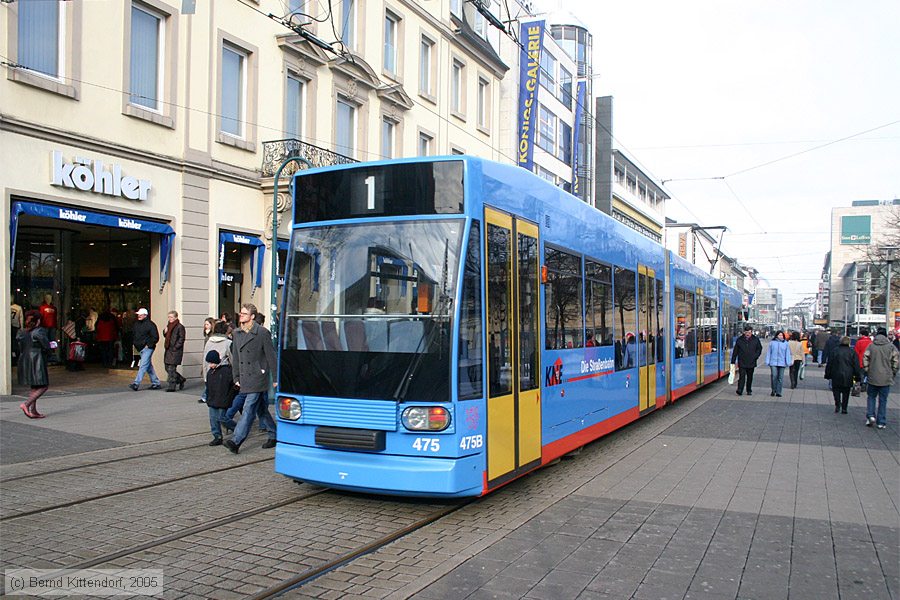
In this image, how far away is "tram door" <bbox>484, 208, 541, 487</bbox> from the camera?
6691mm

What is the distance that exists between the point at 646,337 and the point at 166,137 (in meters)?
11.8

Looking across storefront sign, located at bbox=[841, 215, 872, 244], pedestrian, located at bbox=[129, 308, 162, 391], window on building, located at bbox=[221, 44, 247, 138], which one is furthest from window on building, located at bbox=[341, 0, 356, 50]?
storefront sign, located at bbox=[841, 215, 872, 244]

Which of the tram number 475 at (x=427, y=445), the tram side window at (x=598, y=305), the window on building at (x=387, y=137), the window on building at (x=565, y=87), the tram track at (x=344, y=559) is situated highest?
the window on building at (x=565, y=87)

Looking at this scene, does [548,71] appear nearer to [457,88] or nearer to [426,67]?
[457,88]

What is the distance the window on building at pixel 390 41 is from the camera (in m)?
25.7

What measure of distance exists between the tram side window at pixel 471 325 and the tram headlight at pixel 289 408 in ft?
5.15

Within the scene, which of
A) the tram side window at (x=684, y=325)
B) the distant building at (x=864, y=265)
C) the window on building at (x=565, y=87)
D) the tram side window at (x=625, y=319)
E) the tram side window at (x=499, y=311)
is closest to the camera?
the tram side window at (x=499, y=311)

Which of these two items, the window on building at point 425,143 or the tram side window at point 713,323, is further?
the window on building at point 425,143

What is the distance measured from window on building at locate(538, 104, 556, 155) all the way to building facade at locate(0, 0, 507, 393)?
15.2m

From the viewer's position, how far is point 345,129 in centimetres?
2419

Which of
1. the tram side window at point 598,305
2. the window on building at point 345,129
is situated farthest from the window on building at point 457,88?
the tram side window at point 598,305

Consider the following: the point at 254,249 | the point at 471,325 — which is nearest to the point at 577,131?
the point at 254,249

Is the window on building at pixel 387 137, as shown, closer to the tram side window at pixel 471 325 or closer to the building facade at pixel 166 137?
the building facade at pixel 166 137

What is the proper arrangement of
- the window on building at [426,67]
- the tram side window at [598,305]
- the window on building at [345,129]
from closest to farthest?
1. the tram side window at [598,305]
2. the window on building at [345,129]
3. the window on building at [426,67]
